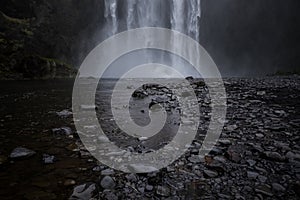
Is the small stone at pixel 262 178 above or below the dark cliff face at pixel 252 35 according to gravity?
below

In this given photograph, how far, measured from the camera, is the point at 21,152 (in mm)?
2291

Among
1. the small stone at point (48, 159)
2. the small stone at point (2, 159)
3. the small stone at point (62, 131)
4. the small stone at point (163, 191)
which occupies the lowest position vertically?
the small stone at point (163, 191)

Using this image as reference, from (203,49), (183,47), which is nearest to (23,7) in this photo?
(183,47)

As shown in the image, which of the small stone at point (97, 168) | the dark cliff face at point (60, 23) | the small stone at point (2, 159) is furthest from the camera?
the dark cliff face at point (60, 23)

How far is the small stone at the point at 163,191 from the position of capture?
1.58 m

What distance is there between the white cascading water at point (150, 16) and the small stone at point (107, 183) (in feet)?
137

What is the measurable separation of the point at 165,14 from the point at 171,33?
14.1 feet

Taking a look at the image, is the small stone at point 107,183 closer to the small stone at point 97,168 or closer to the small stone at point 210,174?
the small stone at point 97,168

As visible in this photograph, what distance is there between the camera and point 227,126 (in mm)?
3467

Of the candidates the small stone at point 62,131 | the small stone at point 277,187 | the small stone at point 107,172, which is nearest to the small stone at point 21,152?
the small stone at point 62,131

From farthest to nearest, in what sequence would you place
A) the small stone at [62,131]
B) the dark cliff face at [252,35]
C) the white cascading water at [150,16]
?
1. the white cascading water at [150,16]
2. the dark cliff face at [252,35]
3. the small stone at [62,131]

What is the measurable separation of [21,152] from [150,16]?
148 ft

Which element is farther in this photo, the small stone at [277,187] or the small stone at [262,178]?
the small stone at [262,178]

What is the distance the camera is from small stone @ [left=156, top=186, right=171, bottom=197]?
158 cm
